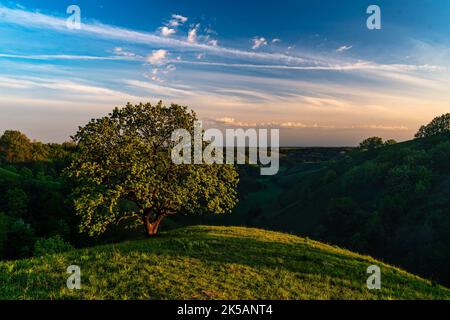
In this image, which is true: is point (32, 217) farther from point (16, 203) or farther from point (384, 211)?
point (384, 211)

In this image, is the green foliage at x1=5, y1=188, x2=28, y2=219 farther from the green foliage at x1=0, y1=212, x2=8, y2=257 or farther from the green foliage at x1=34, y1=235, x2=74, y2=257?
the green foliage at x1=34, y1=235, x2=74, y2=257

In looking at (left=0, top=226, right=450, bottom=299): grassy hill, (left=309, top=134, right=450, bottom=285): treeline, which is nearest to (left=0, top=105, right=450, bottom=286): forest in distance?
(left=309, top=134, right=450, bottom=285): treeline

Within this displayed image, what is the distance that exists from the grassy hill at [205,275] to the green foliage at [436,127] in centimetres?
17245

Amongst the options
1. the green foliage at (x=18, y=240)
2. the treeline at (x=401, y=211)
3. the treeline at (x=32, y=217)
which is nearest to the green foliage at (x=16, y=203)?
the treeline at (x=32, y=217)

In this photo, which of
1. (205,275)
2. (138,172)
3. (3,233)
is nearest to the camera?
(205,275)

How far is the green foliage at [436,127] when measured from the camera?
6496 inches

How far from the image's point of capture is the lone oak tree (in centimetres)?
2820

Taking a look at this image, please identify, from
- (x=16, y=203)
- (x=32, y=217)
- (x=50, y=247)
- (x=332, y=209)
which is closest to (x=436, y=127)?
(x=332, y=209)

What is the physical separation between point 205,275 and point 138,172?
43.2 ft

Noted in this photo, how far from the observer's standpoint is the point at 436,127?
170 meters

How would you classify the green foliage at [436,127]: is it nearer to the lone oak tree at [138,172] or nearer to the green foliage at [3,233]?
the lone oak tree at [138,172]
